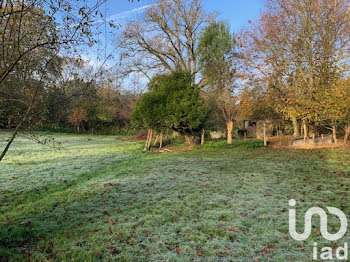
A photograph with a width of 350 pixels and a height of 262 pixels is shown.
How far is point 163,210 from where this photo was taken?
507 centimetres

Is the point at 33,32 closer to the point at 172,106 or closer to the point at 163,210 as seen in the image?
the point at 163,210

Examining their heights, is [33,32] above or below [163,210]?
above

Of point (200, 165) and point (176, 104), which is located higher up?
point (176, 104)

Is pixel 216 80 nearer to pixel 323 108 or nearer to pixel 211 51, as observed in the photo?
pixel 211 51

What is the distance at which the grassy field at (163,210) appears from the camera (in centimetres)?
349

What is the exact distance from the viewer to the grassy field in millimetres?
3486

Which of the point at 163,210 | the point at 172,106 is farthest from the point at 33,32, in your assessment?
the point at 172,106

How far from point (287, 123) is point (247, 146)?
9.50 m

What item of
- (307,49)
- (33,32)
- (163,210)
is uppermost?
(307,49)

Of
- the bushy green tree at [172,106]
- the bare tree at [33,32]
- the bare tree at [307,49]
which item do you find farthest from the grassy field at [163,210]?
the bushy green tree at [172,106]

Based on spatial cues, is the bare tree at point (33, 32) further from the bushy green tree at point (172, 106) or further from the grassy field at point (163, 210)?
the bushy green tree at point (172, 106)

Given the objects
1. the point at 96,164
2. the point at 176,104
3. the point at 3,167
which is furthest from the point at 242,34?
the point at 3,167

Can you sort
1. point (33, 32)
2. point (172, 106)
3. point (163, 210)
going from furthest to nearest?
point (172, 106), point (163, 210), point (33, 32)

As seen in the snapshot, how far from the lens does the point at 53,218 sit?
15.7ft
